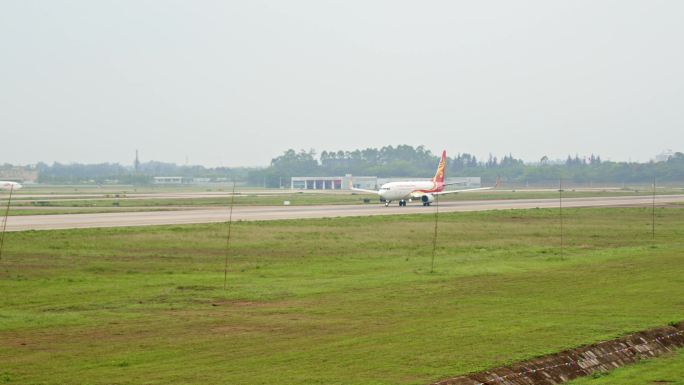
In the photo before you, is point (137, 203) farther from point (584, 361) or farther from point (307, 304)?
point (584, 361)

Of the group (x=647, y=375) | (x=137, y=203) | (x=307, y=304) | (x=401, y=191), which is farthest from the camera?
(x=137, y=203)

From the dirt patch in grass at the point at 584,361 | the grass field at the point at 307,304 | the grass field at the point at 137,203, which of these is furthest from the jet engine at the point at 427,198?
the dirt patch in grass at the point at 584,361

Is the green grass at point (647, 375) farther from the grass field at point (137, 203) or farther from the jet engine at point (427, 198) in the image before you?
the jet engine at point (427, 198)

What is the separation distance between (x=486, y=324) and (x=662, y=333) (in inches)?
146

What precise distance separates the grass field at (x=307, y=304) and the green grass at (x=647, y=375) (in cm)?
32

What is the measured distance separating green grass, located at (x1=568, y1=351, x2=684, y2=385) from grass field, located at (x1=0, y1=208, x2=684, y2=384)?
318 millimetres

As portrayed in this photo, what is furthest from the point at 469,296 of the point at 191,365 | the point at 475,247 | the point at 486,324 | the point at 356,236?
the point at 356,236

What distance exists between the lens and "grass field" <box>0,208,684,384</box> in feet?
54.1

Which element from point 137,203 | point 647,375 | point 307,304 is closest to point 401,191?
point 137,203

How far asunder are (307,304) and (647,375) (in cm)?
1031

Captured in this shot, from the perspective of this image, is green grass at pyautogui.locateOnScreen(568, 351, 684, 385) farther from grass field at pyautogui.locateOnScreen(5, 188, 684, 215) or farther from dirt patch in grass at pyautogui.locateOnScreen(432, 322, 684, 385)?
grass field at pyautogui.locateOnScreen(5, 188, 684, 215)

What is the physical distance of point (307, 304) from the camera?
80.9ft

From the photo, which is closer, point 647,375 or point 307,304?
point 647,375

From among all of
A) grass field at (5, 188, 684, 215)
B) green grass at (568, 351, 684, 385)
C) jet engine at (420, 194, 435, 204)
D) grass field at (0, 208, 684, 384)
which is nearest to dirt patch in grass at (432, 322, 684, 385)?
green grass at (568, 351, 684, 385)
